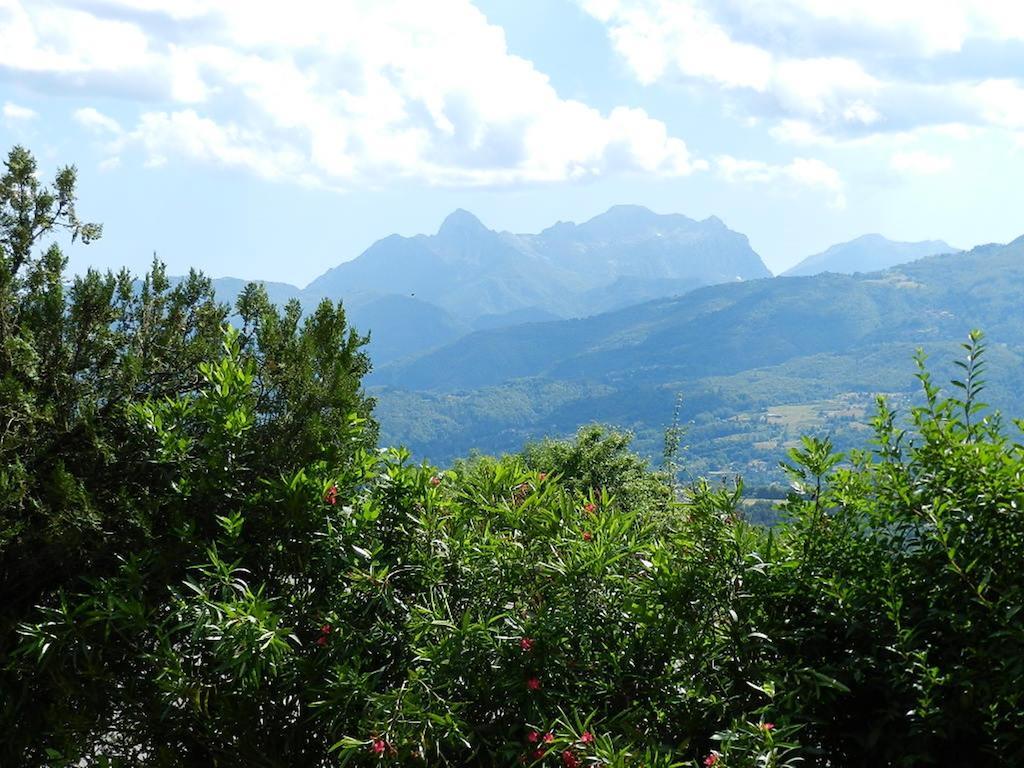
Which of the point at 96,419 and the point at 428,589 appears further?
the point at 96,419

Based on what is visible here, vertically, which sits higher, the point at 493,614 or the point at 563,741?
the point at 493,614

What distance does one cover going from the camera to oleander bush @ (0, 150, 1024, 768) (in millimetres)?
3215

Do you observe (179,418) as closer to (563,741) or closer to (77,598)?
(77,598)

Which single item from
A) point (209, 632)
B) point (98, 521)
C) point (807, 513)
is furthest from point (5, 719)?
point (807, 513)

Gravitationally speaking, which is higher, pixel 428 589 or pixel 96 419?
pixel 96 419

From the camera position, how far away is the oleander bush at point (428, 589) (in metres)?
3.21

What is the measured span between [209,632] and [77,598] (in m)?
1.22

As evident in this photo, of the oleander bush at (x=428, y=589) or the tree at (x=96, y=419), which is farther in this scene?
the tree at (x=96, y=419)

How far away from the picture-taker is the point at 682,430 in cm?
1466

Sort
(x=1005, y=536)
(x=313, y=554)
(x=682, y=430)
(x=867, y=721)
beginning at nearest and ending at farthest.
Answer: (x=1005, y=536)
(x=867, y=721)
(x=313, y=554)
(x=682, y=430)

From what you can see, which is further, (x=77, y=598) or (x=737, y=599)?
A: (x=77, y=598)

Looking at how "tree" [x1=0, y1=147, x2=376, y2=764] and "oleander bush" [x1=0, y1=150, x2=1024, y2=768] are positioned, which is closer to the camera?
"oleander bush" [x1=0, y1=150, x2=1024, y2=768]

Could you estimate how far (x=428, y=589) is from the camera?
4.00 m

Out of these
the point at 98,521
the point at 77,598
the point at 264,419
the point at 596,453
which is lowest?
the point at 596,453
